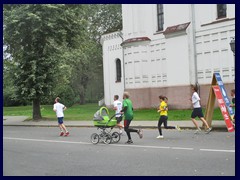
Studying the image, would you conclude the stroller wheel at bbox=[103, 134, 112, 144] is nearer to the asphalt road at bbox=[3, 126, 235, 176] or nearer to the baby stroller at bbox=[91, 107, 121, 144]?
the baby stroller at bbox=[91, 107, 121, 144]

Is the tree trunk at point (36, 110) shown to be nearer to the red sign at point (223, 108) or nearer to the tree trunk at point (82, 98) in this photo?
the red sign at point (223, 108)

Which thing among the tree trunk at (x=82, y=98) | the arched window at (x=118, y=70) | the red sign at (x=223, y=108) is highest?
the arched window at (x=118, y=70)

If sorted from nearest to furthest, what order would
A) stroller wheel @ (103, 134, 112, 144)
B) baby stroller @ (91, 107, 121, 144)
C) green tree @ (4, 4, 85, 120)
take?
baby stroller @ (91, 107, 121, 144)
stroller wheel @ (103, 134, 112, 144)
green tree @ (4, 4, 85, 120)

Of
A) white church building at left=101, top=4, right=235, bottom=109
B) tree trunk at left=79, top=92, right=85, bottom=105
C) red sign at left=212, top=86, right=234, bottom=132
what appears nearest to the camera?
red sign at left=212, top=86, right=234, bottom=132

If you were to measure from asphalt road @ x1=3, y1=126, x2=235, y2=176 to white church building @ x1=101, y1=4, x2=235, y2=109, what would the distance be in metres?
12.2

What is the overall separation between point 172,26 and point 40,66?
9814mm

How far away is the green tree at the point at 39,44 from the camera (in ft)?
85.5

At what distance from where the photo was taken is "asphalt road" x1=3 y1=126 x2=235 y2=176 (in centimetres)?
883

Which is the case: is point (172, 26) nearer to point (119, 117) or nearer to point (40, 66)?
point (40, 66)

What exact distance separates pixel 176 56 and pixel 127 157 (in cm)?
1902

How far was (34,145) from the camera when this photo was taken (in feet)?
47.7

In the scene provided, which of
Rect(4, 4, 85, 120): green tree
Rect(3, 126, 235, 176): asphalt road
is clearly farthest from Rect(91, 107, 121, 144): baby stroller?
Rect(4, 4, 85, 120): green tree

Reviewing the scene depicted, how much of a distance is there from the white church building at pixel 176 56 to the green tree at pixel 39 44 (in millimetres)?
4131

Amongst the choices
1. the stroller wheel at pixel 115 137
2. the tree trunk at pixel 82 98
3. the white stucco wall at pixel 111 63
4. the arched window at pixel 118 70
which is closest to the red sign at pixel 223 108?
the stroller wheel at pixel 115 137
